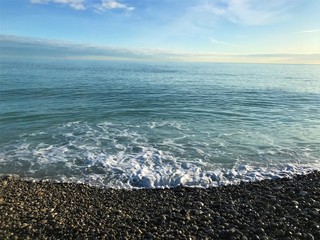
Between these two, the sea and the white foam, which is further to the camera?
the sea

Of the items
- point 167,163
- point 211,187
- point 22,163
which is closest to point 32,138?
point 22,163

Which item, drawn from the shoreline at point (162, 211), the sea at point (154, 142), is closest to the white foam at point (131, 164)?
the sea at point (154, 142)

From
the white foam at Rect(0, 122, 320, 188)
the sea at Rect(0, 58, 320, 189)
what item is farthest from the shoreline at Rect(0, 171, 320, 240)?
the sea at Rect(0, 58, 320, 189)

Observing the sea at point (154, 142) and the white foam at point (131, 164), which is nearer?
the white foam at point (131, 164)

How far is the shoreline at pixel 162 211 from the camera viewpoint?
26.7ft

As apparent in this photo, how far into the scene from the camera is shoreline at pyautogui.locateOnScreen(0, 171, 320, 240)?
8.12 meters

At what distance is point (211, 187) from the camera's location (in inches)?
477

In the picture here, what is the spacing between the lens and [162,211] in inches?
384

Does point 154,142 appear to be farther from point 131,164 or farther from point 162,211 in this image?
point 162,211

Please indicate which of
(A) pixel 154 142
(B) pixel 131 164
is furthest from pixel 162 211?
(A) pixel 154 142

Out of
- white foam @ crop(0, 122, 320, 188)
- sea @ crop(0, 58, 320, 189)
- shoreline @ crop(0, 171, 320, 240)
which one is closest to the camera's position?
shoreline @ crop(0, 171, 320, 240)

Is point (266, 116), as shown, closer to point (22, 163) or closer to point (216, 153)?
point (216, 153)

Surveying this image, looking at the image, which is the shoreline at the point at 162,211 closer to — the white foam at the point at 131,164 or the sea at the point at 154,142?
the white foam at the point at 131,164

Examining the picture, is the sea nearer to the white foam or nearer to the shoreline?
the white foam
